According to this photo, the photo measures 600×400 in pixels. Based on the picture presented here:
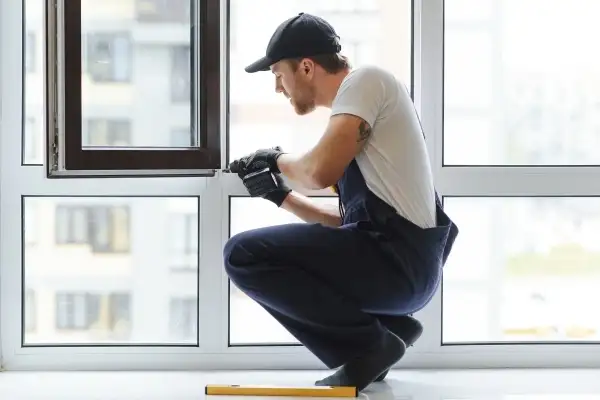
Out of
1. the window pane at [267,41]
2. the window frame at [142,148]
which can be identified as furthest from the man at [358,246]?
the window pane at [267,41]

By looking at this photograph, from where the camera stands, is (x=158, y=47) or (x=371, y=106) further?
(x=158, y=47)

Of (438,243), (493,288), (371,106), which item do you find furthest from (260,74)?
(493,288)

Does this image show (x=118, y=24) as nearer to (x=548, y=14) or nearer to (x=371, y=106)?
(x=371, y=106)

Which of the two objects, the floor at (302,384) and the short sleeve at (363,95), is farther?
the floor at (302,384)

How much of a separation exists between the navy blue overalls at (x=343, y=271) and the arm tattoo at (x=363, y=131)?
0.10m

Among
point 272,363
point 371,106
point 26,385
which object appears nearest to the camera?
point 371,106

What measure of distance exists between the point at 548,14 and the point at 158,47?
117 centimetres

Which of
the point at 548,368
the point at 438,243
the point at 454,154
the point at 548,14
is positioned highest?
the point at 548,14

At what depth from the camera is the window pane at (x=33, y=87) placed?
2.38 metres

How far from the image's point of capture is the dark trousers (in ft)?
6.55

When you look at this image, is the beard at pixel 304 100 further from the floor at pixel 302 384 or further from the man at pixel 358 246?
the floor at pixel 302 384

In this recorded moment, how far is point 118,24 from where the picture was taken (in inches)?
88.5

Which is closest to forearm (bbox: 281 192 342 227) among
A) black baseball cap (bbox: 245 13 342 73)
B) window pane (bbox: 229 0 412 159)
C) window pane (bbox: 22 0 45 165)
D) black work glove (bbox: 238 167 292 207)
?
black work glove (bbox: 238 167 292 207)

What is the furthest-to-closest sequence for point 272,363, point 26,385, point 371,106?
point 272,363, point 26,385, point 371,106
